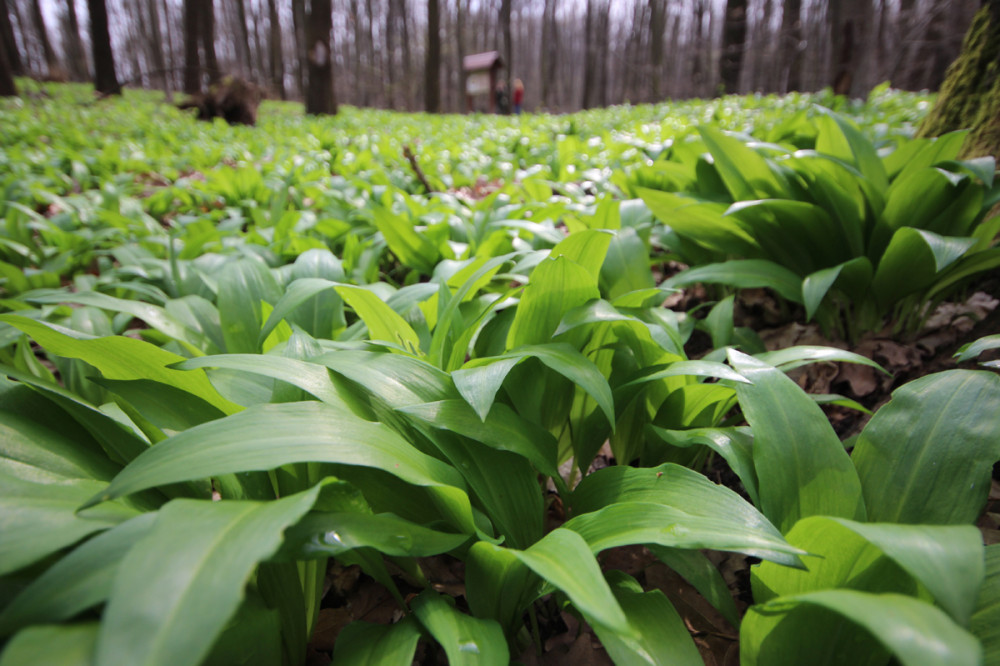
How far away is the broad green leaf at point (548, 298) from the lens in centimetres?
104

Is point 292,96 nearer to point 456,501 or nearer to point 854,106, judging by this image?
point 854,106

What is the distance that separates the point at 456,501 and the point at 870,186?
5.32 feet

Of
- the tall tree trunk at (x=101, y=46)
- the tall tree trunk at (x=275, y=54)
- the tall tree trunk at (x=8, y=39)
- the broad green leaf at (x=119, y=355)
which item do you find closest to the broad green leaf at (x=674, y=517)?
the broad green leaf at (x=119, y=355)

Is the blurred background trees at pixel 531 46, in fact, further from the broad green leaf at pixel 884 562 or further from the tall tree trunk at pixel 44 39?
the broad green leaf at pixel 884 562

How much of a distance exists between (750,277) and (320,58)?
435 inches

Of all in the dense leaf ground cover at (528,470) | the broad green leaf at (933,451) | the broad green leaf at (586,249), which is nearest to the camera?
the dense leaf ground cover at (528,470)

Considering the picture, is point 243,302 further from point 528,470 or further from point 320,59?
point 320,59

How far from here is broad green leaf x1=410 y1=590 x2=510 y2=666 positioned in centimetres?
63

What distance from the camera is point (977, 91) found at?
2105 millimetres

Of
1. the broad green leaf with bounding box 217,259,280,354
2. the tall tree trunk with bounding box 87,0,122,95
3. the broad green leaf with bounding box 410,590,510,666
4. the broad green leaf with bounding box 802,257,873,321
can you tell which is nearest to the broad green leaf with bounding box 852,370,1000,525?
the broad green leaf with bounding box 802,257,873,321

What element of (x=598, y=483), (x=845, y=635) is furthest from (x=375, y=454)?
(x=845, y=635)

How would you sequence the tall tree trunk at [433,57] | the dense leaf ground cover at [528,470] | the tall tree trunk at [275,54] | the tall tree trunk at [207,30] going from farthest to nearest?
the tall tree trunk at [275,54] < the tall tree trunk at [207,30] < the tall tree trunk at [433,57] < the dense leaf ground cover at [528,470]

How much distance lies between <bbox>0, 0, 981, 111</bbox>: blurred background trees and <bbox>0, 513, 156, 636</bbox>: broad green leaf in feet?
18.2

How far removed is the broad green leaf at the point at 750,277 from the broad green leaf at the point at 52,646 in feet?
4.76
